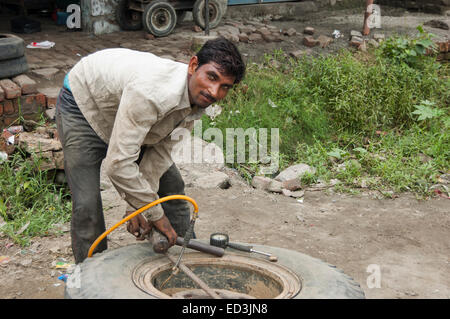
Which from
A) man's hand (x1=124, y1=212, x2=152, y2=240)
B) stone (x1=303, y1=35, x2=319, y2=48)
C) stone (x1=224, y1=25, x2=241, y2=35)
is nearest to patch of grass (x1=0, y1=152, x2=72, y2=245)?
man's hand (x1=124, y1=212, x2=152, y2=240)

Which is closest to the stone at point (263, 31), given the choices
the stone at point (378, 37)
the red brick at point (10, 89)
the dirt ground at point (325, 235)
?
the stone at point (378, 37)

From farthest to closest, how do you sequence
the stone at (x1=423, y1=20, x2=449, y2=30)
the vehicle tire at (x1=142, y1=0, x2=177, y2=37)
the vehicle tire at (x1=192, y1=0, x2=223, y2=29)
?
the stone at (x1=423, y1=20, x2=449, y2=30), the vehicle tire at (x1=192, y1=0, x2=223, y2=29), the vehicle tire at (x1=142, y1=0, x2=177, y2=37)

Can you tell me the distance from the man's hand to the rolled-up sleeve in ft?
0.79

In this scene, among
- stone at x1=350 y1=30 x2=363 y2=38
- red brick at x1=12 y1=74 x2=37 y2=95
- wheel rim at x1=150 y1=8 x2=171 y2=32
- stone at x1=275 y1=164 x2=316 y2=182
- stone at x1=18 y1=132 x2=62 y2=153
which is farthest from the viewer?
stone at x1=350 y1=30 x2=363 y2=38

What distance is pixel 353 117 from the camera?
19.0 ft

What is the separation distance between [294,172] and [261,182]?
1.16 feet

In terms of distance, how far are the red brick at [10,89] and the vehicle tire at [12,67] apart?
0.27ft

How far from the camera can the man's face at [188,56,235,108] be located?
2.44 meters

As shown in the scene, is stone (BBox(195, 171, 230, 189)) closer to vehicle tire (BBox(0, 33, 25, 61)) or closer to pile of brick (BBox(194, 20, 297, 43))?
vehicle tire (BBox(0, 33, 25, 61))

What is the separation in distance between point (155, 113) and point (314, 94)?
3.82 metres

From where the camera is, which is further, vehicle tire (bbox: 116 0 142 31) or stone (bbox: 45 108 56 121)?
vehicle tire (bbox: 116 0 142 31)

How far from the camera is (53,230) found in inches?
154
